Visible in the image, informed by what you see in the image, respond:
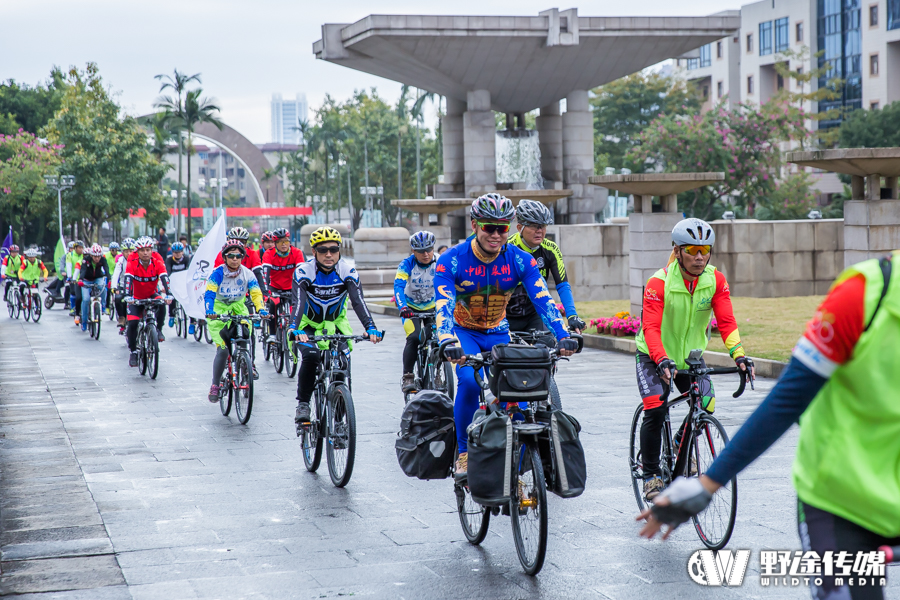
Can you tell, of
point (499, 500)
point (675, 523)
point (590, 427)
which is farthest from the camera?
point (590, 427)

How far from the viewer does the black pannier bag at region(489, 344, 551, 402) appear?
5281mm

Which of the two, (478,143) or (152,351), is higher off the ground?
(478,143)

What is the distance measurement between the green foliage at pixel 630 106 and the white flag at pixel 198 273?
54.2 m

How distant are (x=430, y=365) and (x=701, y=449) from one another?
18.3 ft

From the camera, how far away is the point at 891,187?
53.0ft

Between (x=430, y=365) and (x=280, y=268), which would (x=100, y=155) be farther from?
(x=430, y=365)

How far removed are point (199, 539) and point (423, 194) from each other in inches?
3227

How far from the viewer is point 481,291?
20.6 feet

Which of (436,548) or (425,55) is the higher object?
(425,55)

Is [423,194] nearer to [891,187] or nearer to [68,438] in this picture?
[891,187]

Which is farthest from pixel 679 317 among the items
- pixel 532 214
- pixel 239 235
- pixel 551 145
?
pixel 551 145

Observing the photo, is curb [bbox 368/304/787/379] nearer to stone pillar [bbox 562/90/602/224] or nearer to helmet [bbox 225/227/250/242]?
helmet [bbox 225/227/250/242]

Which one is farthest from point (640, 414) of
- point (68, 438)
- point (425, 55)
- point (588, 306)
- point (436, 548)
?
point (425, 55)

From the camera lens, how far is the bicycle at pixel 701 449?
5.64 metres
